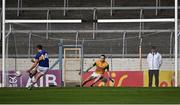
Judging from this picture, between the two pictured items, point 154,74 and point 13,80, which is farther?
point 13,80

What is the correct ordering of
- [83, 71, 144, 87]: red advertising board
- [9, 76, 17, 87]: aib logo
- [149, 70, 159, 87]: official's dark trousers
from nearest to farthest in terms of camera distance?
1. [149, 70, 159, 87]: official's dark trousers
2. [9, 76, 17, 87]: aib logo
3. [83, 71, 144, 87]: red advertising board

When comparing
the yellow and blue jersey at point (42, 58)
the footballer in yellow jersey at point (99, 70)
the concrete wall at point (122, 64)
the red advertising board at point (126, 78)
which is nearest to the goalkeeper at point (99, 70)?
the footballer in yellow jersey at point (99, 70)

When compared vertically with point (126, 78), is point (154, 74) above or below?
above

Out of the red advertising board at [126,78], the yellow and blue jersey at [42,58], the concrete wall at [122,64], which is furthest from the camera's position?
the concrete wall at [122,64]

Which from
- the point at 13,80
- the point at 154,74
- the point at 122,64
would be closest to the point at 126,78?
the point at 122,64

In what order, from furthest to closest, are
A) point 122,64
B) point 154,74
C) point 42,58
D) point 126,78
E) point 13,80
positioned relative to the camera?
point 122,64, point 126,78, point 13,80, point 154,74, point 42,58

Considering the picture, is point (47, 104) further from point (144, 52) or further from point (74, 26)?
point (74, 26)

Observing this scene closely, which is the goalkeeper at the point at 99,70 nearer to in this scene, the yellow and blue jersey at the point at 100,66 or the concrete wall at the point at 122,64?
the yellow and blue jersey at the point at 100,66

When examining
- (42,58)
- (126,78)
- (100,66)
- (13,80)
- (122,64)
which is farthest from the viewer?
(122,64)

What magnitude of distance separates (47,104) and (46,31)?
14.4 metres

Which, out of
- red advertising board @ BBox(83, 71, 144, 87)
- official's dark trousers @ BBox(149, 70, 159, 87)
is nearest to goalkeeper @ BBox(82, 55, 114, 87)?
red advertising board @ BBox(83, 71, 144, 87)

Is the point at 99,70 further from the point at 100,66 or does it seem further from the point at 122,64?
the point at 122,64

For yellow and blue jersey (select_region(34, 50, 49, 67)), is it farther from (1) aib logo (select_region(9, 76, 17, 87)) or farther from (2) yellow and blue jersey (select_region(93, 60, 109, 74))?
(2) yellow and blue jersey (select_region(93, 60, 109, 74))

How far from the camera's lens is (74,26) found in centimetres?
2866
